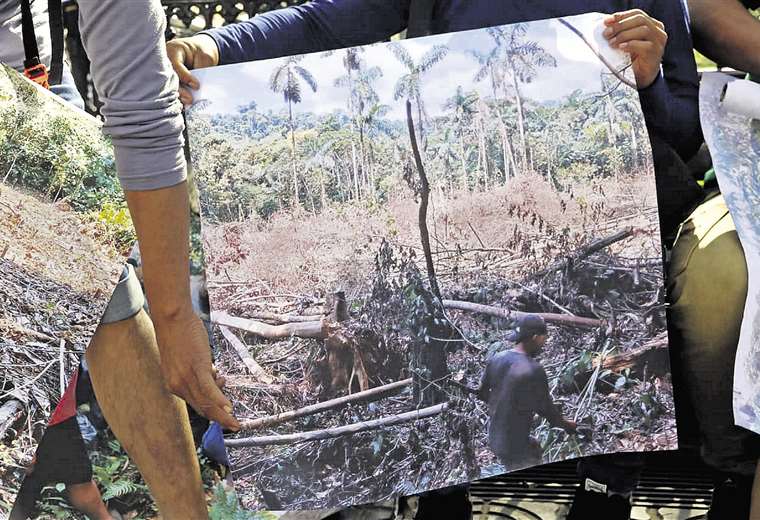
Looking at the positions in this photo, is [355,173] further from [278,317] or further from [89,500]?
[89,500]

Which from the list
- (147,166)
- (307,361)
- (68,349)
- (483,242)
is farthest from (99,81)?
(483,242)

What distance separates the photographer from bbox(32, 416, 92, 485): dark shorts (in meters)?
1.46

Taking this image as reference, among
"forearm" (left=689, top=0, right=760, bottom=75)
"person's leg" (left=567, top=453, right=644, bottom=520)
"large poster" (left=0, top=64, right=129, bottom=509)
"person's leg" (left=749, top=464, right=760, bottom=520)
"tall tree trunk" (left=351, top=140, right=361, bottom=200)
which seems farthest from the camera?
"forearm" (left=689, top=0, right=760, bottom=75)

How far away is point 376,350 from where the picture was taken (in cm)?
156

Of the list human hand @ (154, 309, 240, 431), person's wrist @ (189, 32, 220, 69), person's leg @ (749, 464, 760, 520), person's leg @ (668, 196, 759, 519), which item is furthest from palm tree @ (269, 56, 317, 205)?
person's leg @ (749, 464, 760, 520)

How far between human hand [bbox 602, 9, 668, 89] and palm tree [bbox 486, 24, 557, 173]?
0.11 meters

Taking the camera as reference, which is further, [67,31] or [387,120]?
[67,31]

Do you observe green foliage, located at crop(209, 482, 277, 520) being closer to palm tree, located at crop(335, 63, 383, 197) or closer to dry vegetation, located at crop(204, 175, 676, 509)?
dry vegetation, located at crop(204, 175, 676, 509)

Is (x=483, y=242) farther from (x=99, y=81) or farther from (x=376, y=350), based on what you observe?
(x=99, y=81)

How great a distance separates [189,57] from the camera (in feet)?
5.21

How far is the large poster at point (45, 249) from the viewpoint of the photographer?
1346 millimetres

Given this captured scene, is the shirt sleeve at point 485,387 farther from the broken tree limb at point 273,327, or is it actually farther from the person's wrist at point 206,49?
the person's wrist at point 206,49

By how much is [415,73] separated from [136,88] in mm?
501

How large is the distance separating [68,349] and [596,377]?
83 centimetres
